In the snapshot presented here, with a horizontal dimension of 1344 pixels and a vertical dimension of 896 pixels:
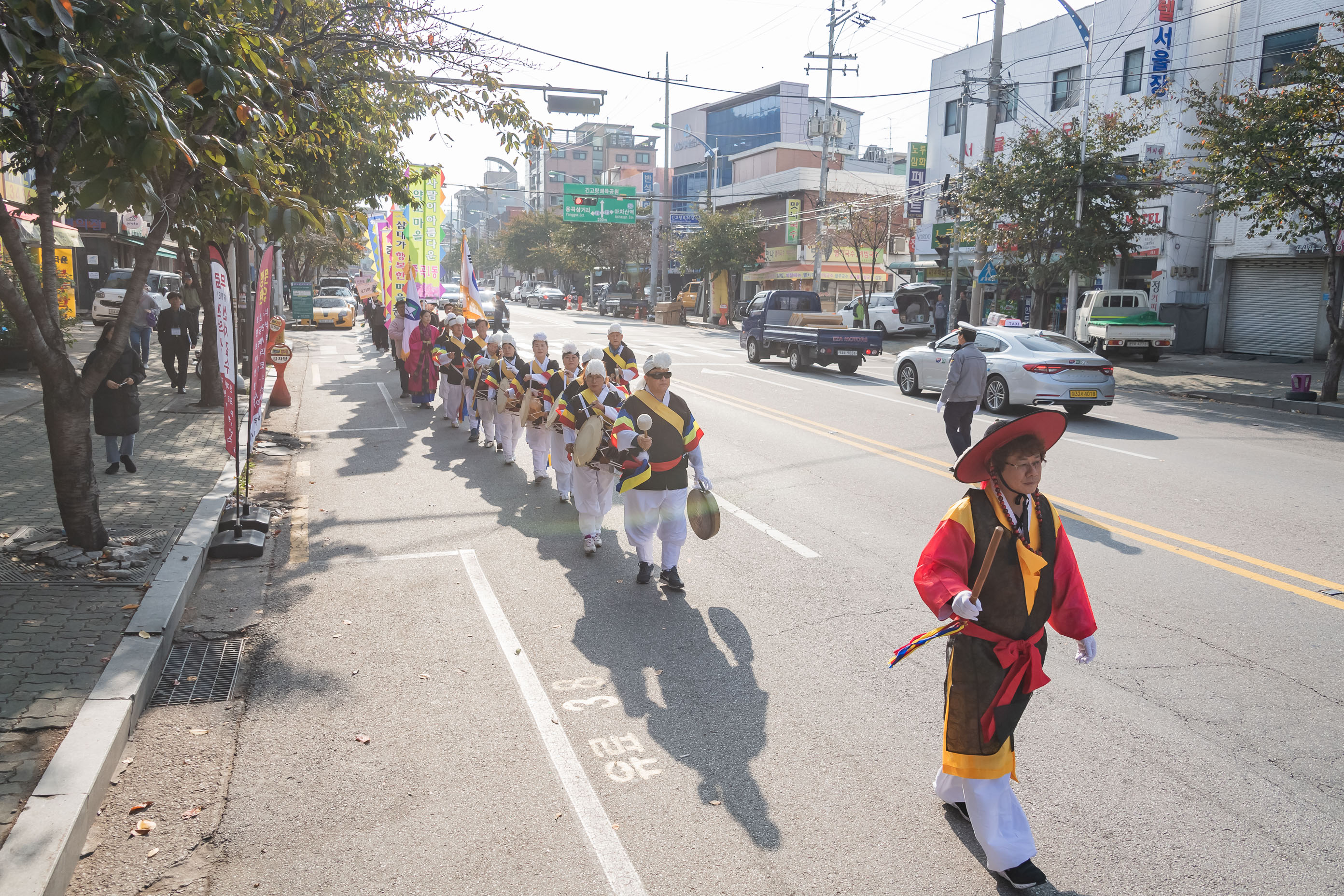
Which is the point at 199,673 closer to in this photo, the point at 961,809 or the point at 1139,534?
the point at 961,809

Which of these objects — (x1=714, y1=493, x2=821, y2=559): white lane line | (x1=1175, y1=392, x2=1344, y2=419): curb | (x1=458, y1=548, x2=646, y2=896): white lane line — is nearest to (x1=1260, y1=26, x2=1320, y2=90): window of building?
(x1=1175, y1=392, x2=1344, y2=419): curb

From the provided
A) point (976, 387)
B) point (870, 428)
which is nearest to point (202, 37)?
point (976, 387)

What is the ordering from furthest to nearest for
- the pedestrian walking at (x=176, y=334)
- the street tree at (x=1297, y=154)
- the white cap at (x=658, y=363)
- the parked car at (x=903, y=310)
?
the parked car at (x=903, y=310)
the street tree at (x=1297, y=154)
the pedestrian walking at (x=176, y=334)
the white cap at (x=658, y=363)

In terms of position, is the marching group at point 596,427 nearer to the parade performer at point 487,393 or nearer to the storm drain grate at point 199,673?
the parade performer at point 487,393

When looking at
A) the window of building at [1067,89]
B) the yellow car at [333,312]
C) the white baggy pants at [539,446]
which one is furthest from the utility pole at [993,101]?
the yellow car at [333,312]

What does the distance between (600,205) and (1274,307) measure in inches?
1188

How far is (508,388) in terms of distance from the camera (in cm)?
1049

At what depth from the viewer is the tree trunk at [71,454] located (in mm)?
6789

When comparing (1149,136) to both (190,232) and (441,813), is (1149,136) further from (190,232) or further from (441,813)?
(441,813)

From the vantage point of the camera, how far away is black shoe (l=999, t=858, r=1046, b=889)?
3498 millimetres

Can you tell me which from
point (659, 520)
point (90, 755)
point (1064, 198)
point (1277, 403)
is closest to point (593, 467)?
point (659, 520)

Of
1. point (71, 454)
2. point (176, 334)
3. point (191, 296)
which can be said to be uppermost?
point (191, 296)

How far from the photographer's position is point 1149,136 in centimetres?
Result: 2983

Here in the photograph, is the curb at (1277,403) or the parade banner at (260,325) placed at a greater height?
the parade banner at (260,325)
